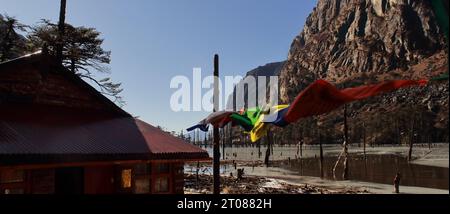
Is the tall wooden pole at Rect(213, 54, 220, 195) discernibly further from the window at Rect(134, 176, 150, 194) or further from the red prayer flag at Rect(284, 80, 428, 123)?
the red prayer flag at Rect(284, 80, 428, 123)

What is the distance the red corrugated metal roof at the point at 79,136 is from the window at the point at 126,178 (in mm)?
1087

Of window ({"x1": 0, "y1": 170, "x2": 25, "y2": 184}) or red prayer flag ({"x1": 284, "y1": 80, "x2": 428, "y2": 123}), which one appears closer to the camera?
red prayer flag ({"x1": 284, "y1": 80, "x2": 428, "y2": 123})

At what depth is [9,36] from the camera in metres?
27.3

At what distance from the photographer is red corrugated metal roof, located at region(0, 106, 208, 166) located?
933cm

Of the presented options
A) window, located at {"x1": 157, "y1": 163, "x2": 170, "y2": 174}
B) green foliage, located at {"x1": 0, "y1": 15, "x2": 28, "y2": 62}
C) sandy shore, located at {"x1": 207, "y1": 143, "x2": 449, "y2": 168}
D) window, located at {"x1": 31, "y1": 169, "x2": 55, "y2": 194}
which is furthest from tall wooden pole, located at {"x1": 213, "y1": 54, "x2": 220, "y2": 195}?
sandy shore, located at {"x1": 207, "y1": 143, "x2": 449, "y2": 168}

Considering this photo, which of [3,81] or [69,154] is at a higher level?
[3,81]

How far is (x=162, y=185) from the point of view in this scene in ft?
41.6

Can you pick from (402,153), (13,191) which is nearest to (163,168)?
(13,191)

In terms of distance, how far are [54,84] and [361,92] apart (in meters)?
11.3

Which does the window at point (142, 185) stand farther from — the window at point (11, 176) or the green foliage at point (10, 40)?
the green foliage at point (10, 40)

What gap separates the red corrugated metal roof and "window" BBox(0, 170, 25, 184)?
38.5 inches

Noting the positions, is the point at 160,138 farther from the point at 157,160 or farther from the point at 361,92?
the point at 361,92
